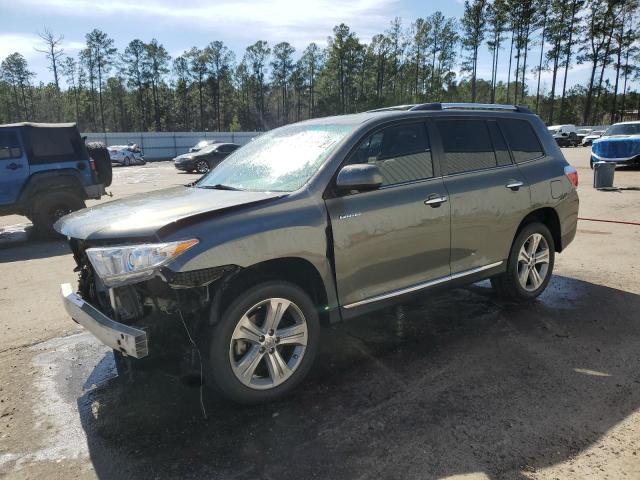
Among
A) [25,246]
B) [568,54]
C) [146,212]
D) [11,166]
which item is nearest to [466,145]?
[146,212]

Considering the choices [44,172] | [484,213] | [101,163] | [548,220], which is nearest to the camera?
[484,213]

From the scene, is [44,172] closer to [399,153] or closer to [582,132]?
[399,153]

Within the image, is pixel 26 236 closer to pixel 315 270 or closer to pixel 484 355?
pixel 315 270

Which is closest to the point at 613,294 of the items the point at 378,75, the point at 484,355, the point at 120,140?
the point at 484,355

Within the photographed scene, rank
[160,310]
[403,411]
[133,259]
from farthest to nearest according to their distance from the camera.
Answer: [403,411], [160,310], [133,259]

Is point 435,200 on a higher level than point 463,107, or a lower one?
lower

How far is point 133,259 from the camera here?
112 inches

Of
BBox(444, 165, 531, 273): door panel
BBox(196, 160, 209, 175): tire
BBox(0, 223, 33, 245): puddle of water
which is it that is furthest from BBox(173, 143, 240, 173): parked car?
BBox(444, 165, 531, 273): door panel

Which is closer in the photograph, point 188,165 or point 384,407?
point 384,407

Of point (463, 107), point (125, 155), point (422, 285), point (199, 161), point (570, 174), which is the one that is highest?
point (463, 107)

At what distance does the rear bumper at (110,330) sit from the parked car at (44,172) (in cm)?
716

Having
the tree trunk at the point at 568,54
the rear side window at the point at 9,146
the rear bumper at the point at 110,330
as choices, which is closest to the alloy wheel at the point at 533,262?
the rear bumper at the point at 110,330

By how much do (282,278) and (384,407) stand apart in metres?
1.07

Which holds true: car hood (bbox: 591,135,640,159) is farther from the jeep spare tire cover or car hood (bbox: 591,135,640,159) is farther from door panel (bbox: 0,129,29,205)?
door panel (bbox: 0,129,29,205)
